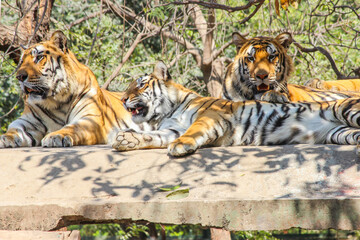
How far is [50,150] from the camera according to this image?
3.65m

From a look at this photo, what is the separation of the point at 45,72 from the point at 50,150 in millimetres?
1069

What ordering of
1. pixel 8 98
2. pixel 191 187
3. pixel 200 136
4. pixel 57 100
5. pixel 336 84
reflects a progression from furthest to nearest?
pixel 8 98 → pixel 336 84 → pixel 57 100 → pixel 200 136 → pixel 191 187

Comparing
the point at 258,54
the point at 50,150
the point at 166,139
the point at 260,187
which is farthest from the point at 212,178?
the point at 258,54

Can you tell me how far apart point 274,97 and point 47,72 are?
2.06m

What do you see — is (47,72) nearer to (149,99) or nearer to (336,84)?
(149,99)

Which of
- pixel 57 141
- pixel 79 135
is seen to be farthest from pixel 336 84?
pixel 57 141

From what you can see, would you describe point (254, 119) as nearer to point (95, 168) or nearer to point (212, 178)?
point (212, 178)

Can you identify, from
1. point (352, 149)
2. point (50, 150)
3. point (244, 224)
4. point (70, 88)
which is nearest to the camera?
point (244, 224)

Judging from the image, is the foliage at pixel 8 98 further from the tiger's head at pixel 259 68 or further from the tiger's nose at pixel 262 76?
the tiger's nose at pixel 262 76

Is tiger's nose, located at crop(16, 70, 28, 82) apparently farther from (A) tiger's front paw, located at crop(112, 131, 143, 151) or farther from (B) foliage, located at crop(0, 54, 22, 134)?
(B) foliage, located at crop(0, 54, 22, 134)

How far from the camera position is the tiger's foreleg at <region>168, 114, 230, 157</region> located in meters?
3.27

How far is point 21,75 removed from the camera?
13.9ft

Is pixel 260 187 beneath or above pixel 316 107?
beneath

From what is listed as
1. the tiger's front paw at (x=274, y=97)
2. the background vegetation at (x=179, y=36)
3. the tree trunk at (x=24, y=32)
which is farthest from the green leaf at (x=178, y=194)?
the tree trunk at (x=24, y=32)
